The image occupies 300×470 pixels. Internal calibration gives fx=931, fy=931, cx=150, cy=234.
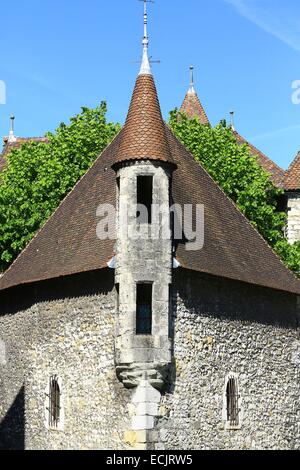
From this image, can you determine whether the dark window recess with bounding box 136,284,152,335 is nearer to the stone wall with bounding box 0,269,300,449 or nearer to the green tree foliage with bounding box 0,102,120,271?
the stone wall with bounding box 0,269,300,449

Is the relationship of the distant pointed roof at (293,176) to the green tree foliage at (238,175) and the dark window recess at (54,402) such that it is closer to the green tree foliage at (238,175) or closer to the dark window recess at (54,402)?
the green tree foliage at (238,175)

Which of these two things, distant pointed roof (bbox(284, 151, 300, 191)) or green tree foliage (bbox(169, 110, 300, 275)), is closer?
green tree foliage (bbox(169, 110, 300, 275))

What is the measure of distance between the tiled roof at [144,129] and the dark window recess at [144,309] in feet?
8.69

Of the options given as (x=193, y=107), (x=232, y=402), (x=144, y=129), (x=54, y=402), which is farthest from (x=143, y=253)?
(x=193, y=107)

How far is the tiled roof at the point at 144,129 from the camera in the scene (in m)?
18.7

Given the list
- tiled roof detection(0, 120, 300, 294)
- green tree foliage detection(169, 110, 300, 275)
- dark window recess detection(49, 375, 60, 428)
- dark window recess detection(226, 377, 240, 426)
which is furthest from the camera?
green tree foliage detection(169, 110, 300, 275)

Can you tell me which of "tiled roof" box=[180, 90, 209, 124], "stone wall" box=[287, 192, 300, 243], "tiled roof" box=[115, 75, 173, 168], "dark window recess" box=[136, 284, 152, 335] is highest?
"tiled roof" box=[180, 90, 209, 124]

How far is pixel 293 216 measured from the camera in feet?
108

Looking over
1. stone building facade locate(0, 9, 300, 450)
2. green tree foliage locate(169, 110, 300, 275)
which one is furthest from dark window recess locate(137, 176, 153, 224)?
green tree foliage locate(169, 110, 300, 275)

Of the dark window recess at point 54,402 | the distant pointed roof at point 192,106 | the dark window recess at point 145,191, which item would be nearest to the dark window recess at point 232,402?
the dark window recess at point 54,402

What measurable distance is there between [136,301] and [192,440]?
3.00 metres

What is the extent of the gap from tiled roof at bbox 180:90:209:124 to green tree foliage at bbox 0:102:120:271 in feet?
28.2

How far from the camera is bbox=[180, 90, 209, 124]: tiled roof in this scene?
35.9m

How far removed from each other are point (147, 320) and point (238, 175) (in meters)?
9.57
